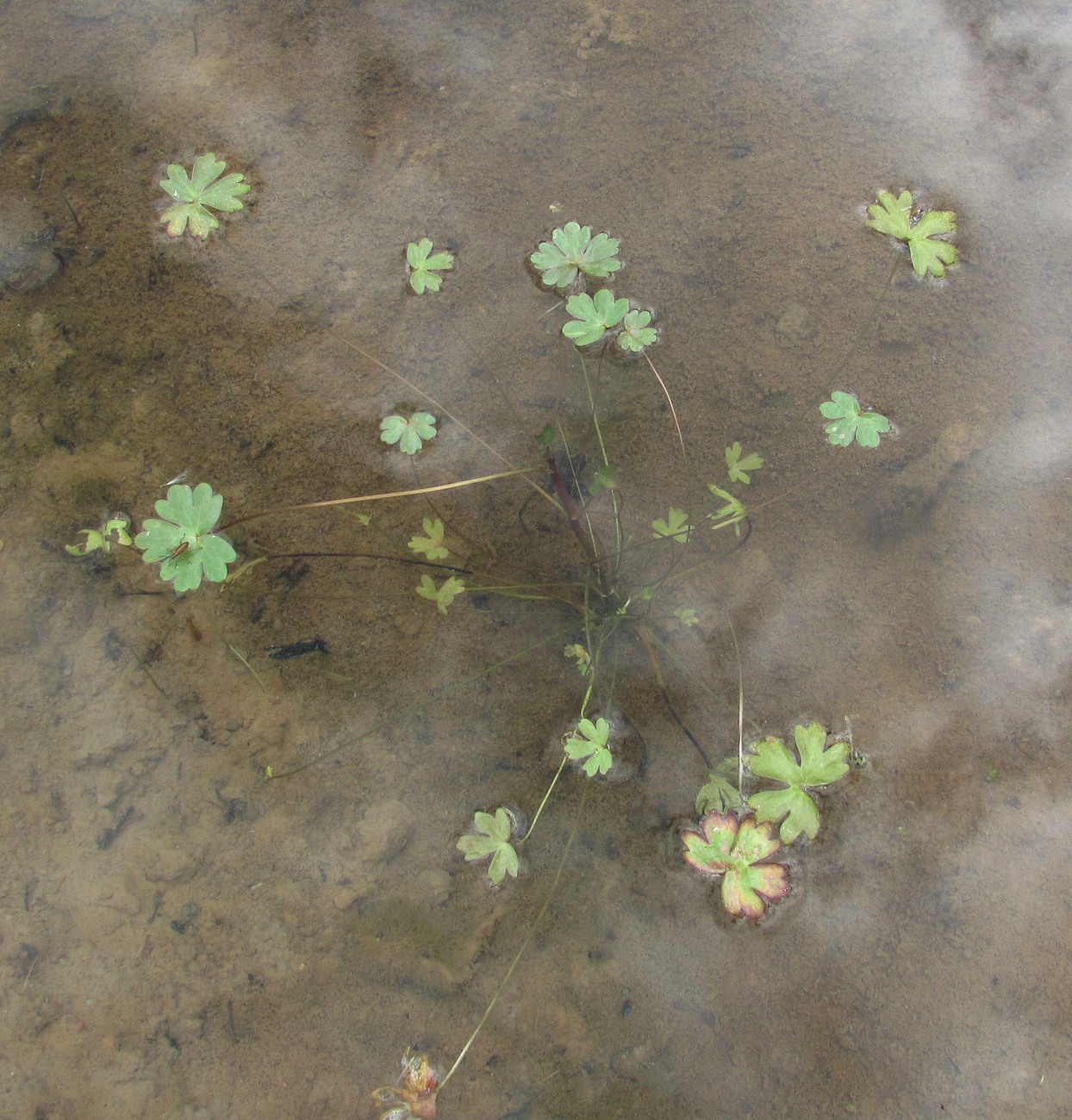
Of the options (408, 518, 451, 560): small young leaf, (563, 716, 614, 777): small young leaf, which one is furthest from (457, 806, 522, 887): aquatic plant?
(408, 518, 451, 560): small young leaf

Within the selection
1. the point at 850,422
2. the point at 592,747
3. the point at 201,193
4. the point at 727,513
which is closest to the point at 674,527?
the point at 727,513

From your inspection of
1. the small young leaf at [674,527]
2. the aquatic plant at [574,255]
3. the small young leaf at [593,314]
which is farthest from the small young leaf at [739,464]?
the aquatic plant at [574,255]

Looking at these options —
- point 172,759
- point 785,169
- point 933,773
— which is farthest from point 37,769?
point 785,169

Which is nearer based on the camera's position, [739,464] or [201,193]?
[739,464]

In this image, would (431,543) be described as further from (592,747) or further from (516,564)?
(592,747)

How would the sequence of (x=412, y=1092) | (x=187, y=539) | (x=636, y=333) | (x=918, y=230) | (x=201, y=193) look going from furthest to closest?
(x=201, y=193)
(x=918, y=230)
(x=636, y=333)
(x=187, y=539)
(x=412, y=1092)
